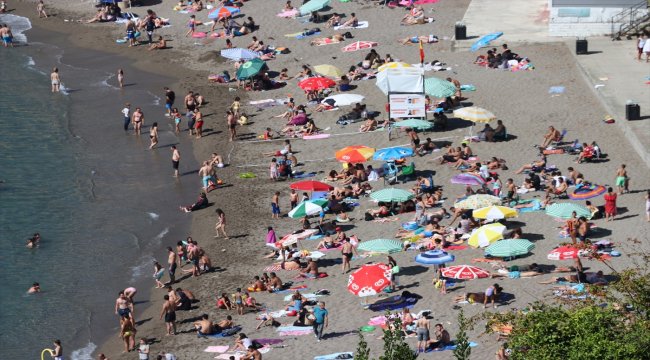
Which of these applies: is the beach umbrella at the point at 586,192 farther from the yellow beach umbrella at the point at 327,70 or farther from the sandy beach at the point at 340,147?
the yellow beach umbrella at the point at 327,70

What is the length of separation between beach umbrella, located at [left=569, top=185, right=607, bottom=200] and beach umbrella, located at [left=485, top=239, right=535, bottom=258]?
4283 millimetres

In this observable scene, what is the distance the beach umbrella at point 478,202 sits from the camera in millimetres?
35969

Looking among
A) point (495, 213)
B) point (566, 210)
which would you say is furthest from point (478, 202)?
point (566, 210)

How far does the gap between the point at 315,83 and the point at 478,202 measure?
13498 mm

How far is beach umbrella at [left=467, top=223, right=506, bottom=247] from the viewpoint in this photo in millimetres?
33875

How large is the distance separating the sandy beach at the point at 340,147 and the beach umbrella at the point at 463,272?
34cm

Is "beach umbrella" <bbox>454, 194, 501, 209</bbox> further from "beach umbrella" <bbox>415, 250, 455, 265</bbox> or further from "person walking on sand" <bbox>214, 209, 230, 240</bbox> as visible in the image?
"person walking on sand" <bbox>214, 209, 230, 240</bbox>

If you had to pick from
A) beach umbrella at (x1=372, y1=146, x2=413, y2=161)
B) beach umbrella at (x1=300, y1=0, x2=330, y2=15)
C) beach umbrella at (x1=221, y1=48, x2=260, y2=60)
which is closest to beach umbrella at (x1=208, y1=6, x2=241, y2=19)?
beach umbrella at (x1=300, y1=0, x2=330, y2=15)

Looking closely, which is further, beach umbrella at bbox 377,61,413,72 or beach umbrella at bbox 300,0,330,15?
beach umbrella at bbox 300,0,330,15

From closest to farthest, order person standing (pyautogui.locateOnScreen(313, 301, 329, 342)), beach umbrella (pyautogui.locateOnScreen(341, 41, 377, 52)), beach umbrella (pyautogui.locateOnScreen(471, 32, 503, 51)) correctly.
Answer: person standing (pyautogui.locateOnScreen(313, 301, 329, 342)), beach umbrella (pyautogui.locateOnScreen(471, 32, 503, 51)), beach umbrella (pyautogui.locateOnScreen(341, 41, 377, 52))

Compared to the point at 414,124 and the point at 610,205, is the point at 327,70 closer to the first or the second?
the point at 414,124

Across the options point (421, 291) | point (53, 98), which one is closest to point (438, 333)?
point (421, 291)

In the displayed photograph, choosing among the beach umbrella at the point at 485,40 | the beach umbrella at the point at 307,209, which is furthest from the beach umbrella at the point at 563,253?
the beach umbrella at the point at 485,40

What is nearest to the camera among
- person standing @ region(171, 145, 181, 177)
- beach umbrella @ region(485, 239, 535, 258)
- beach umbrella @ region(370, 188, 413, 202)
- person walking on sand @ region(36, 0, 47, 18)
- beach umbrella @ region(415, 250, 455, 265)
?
beach umbrella @ region(415, 250, 455, 265)
